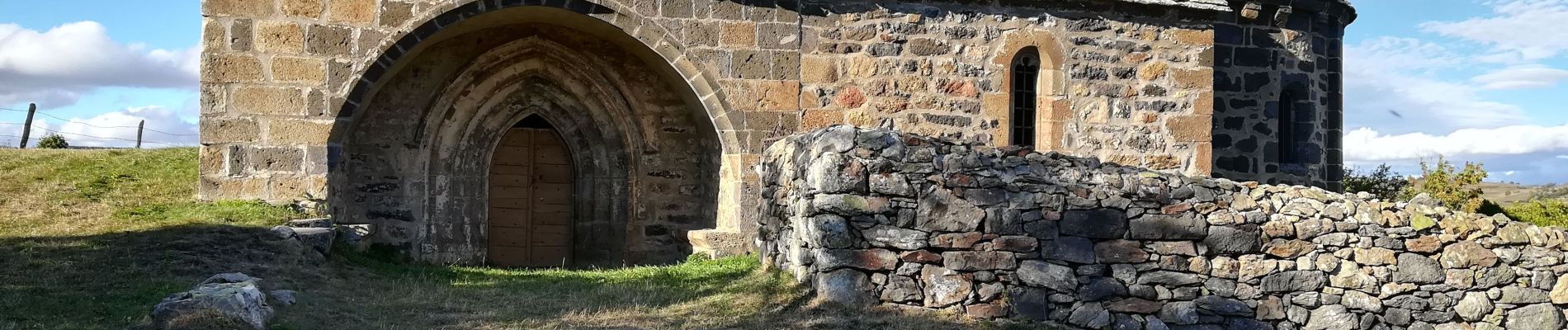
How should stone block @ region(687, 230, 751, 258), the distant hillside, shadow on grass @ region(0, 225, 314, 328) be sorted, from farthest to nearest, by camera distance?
1. the distant hillside
2. stone block @ region(687, 230, 751, 258)
3. shadow on grass @ region(0, 225, 314, 328)

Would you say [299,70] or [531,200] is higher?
[299,70]

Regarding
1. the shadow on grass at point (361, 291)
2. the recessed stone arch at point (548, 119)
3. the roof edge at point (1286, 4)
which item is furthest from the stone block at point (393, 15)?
the roof edge at point (1286, 4)

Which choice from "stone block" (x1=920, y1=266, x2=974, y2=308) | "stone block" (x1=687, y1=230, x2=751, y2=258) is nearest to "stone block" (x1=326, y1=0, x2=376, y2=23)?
"stone block" (x1=687, y1=230, x2=751, y2=258)

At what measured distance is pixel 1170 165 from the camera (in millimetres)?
10820

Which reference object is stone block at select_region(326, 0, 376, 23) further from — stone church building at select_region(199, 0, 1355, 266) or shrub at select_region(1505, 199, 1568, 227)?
shrub at select_region(1505, 199, 1568, 227)

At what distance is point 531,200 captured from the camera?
11.0 meters

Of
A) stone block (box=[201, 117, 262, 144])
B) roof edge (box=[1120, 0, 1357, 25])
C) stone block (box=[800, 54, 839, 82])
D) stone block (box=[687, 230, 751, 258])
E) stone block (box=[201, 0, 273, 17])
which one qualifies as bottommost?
stone block (box=[687, 230, 751, 258])

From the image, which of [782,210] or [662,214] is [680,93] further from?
[782,210]

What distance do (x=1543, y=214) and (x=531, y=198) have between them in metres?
11.0

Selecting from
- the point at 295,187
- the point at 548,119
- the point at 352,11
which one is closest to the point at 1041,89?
the point at 548,119

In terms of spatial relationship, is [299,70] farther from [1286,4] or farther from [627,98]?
[1286,4]

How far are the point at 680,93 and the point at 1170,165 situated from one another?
4.61 meters

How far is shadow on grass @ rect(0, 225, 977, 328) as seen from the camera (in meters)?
6.26

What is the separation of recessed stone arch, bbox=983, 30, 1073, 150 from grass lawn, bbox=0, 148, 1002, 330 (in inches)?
110
